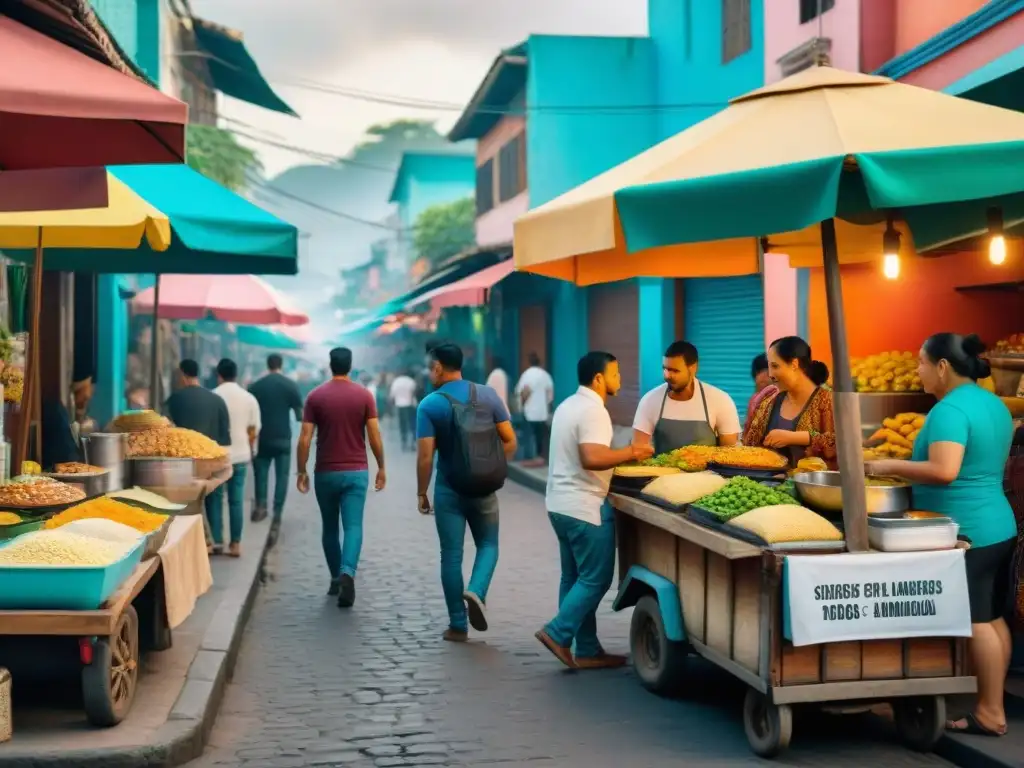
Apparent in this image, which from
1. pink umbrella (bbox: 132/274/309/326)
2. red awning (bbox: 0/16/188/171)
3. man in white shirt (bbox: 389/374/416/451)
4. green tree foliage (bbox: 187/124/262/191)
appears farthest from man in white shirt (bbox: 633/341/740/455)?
man in white shirt (bbox: 389/374/416/451)

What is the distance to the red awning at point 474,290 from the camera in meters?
22.0

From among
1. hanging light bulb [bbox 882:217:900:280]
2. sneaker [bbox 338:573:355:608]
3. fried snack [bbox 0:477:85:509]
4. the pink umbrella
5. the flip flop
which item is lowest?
the flip flop

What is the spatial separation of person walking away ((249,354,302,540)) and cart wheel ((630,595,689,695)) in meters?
7.21

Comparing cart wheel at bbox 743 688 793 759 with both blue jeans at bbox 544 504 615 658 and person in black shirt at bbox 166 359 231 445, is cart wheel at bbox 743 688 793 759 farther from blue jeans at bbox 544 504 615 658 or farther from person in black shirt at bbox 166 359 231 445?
person in black shirt at bbox 166 359 231 445

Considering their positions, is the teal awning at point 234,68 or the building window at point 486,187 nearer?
the teal awning at point 234,68

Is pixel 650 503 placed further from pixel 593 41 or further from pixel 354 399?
pixel 593 41

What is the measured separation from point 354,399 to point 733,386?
846 centimetres

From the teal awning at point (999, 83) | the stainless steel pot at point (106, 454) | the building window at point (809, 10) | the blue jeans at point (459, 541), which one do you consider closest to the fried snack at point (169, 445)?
the stainless steel pot at point (106, 454)

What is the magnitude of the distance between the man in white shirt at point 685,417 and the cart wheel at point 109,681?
372 cm

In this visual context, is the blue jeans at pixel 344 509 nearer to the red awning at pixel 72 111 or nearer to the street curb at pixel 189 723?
the street curb at pixel 189 723

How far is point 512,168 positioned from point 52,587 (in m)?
23.5

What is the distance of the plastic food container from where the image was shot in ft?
18.5

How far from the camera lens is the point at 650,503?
23.0ft

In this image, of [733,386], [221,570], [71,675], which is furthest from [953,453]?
[733,386]
